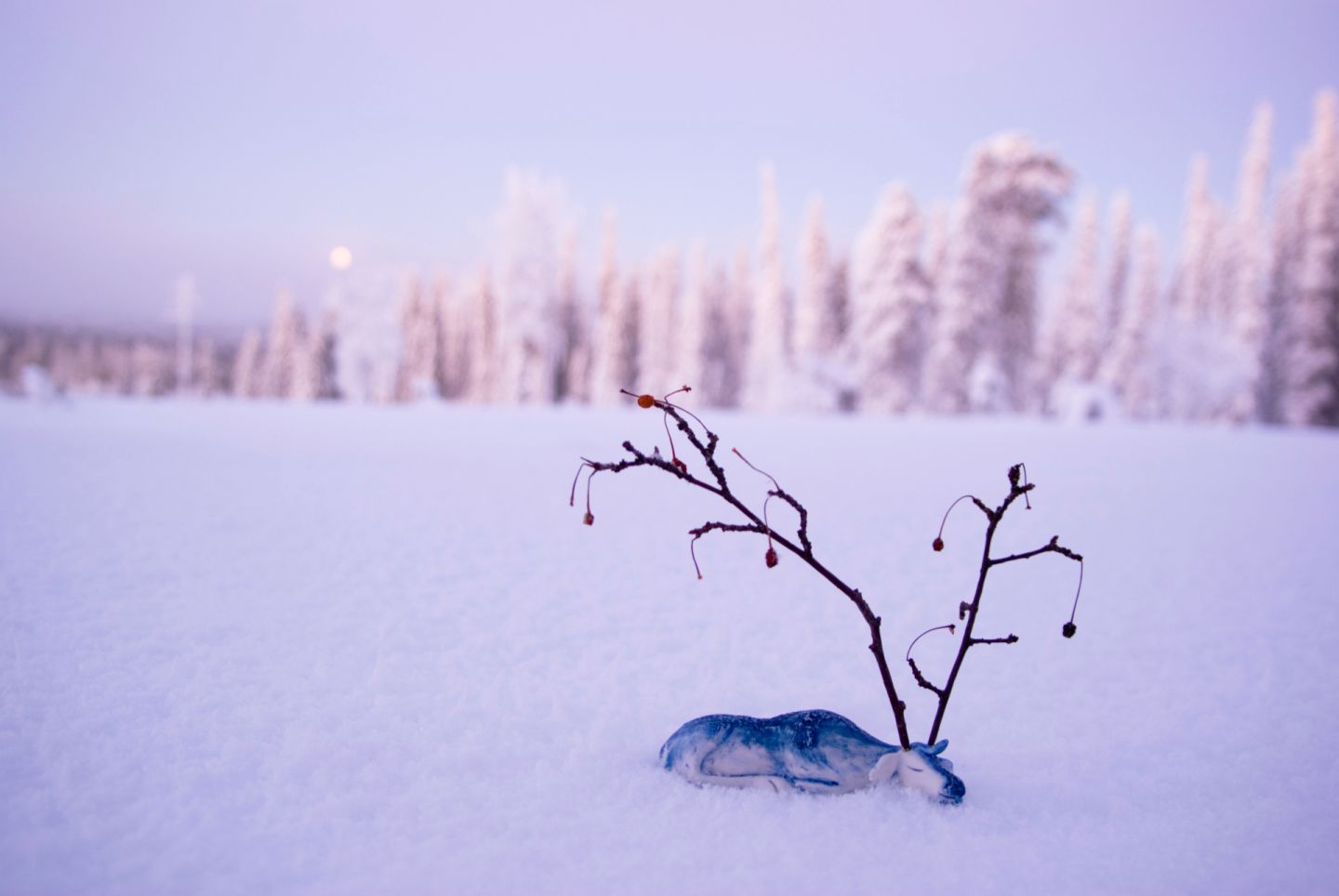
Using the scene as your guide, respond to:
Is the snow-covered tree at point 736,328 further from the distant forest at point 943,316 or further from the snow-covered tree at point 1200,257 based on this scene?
the snow-covered tree at point 1200,257

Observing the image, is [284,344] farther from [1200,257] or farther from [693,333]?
[1200,257]

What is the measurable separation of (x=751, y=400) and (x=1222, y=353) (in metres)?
22.4

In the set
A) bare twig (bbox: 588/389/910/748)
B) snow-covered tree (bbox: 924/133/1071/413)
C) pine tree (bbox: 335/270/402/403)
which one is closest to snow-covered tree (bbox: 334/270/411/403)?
pine tree (bbox: 335/270/402/403)

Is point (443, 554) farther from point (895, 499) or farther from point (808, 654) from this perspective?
point (895, 499)

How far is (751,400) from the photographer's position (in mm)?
46344

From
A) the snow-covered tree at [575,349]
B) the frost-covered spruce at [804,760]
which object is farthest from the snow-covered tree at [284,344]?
the frost-covered spruce at [804,760]

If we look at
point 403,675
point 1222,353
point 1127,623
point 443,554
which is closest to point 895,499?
point 1127,623

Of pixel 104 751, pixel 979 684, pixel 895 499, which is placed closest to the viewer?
pixel 104 751

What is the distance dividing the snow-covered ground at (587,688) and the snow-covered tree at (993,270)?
22944mm

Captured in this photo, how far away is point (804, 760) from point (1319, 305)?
38.9 metres

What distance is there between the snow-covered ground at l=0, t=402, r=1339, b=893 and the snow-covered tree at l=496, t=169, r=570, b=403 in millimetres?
31294

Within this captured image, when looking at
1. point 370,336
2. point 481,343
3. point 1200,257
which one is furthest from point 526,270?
point 1200,257

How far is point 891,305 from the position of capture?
3198 cm

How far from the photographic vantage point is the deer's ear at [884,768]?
296 cm
